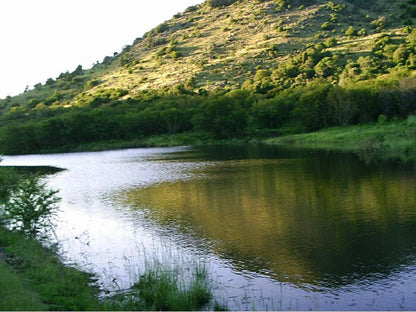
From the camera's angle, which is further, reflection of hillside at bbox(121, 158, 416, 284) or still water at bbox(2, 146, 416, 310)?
reflection of hillside at bbox(121, 158, 416, 284)

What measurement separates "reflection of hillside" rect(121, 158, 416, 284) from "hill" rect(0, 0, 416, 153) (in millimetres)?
54729

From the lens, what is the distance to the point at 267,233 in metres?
22.9

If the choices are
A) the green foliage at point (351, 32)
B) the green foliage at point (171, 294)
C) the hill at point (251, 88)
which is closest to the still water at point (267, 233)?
the green foliage at point (171, 294)

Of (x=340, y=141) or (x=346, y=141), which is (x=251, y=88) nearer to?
(x=340, y=141)

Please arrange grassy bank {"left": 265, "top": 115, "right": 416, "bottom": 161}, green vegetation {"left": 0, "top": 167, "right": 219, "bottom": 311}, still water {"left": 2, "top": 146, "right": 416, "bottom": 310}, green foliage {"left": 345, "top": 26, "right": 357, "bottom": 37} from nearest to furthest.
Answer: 1. green vegetation {"left": 0, "top": 167, "right": 219, "bottom": 311}
2. still water {"left": 2, "top": 146, "right": 416, "bottom": 310}
3. grassy bank {"left": 265, "top": 115, "right": 416, "bottom": 161}
4. green foliage {"left": 345, "top": 26, "right": 357, "bottom": 37}

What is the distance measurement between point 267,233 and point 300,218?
11.9 feet

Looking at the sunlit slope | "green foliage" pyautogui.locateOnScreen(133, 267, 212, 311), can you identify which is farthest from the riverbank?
"green foliage" pyautogui.locateOnScreen(133, 267, 212, 311)

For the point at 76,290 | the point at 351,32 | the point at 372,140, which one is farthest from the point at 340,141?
the point at 351,32

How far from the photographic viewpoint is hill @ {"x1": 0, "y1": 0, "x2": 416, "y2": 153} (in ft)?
323

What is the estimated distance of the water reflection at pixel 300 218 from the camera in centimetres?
1788

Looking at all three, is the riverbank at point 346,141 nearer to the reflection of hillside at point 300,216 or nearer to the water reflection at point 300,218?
the water reflection at point 300,218

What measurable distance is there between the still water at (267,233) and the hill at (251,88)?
55.3 m

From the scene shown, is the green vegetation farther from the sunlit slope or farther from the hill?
the sunlit slope

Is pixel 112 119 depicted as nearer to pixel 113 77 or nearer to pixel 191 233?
→ pixel 113 77
